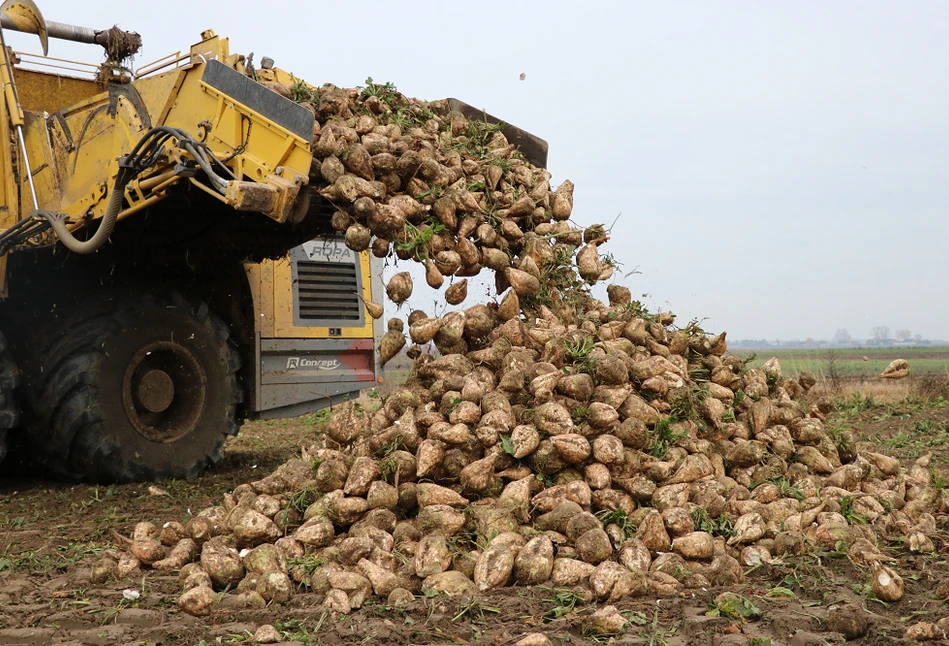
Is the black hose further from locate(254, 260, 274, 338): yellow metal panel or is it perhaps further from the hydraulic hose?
locate(254, 260, 274, 338): yellow metal panel

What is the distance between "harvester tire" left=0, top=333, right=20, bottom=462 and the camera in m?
5.77

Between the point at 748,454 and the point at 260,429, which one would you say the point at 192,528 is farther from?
the point at 260,429

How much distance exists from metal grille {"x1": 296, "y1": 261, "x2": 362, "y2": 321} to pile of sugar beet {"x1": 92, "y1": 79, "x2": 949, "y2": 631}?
2.36 m

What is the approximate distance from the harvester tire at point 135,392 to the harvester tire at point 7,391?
246mm

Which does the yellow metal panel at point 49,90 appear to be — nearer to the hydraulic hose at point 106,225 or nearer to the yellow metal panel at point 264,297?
the hydraulic hose at point 106,225

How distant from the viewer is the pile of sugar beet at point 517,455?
3895 mm

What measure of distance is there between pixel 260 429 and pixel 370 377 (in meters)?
3.03

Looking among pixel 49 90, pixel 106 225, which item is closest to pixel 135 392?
pixel 106 225

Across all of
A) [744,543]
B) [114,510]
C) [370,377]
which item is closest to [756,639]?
[744,543]

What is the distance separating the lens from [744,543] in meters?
4.16

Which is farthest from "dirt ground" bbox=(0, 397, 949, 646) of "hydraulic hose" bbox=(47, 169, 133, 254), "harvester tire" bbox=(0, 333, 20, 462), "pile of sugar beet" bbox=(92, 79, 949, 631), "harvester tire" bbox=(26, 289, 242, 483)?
"hydraulic hose" bbox=(47, 169, 133, 254)

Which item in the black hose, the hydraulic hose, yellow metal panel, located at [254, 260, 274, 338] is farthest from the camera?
yellow metal panel, located at [254, 260, 274, 338]

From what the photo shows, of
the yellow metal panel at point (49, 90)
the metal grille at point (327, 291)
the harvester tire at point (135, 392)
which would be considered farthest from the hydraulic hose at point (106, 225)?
the metal grille at point (327, 291)

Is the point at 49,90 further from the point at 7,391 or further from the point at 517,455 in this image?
the point at 517,455
